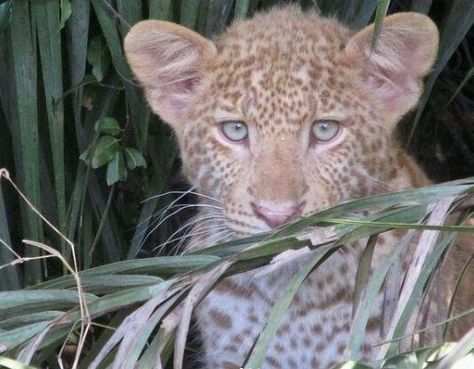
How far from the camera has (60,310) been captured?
298cm

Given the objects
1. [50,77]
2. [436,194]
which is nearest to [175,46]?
[50,77]

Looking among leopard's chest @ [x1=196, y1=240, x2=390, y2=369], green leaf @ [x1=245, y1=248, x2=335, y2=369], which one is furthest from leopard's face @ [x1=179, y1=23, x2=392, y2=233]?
green leaf @ [x1=245, y1=248, x2=335, y2=369]

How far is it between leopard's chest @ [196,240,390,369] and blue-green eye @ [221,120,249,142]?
47 cm

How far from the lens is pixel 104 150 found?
455cm

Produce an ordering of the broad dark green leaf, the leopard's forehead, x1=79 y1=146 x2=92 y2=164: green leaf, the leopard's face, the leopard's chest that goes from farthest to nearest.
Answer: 1. x1=79 y1=146 x2=92 y2=164: green leaf
2. the broad dark green leaf
3. the leopard's chest
4. the leopard's forehead
5. the leopard's face

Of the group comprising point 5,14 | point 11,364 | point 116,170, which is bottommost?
point 116,170

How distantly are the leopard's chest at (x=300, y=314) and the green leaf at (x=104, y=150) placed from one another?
2.60 ft

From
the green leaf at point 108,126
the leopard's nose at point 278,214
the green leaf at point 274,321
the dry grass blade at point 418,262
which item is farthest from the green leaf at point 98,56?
the dry grass blade at point 418,262

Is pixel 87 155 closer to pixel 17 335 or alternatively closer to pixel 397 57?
pixel 397 57

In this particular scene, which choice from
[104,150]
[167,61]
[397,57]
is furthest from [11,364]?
[104,150]

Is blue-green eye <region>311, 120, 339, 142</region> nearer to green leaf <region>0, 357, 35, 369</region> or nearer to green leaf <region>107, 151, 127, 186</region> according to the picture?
green leaf <region>107, 151, 127, 186</region>

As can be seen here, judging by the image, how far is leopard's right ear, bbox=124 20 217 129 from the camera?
387cm

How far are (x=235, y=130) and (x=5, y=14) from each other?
1.11 metres

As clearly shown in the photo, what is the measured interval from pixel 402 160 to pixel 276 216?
0.77m
